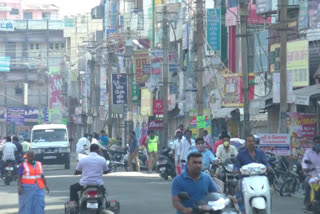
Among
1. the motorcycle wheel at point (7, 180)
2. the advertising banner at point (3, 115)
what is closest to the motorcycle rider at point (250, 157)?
the motorcycle wheel at point (7, 180)

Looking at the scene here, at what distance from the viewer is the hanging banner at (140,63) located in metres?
61.5

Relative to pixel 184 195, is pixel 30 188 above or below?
below

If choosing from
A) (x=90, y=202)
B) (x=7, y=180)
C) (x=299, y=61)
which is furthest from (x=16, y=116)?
(x=90, y=202)

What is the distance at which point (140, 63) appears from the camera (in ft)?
203

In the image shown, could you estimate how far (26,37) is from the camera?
124m

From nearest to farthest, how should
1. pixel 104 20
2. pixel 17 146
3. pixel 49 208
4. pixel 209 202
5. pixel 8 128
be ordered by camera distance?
pixel 209 202, pixel 49 208, pixel 17 146, pixel 104 20, pixel 8 128

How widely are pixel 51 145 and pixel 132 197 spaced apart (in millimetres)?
21539

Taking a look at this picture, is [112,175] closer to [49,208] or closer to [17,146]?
[17,146]

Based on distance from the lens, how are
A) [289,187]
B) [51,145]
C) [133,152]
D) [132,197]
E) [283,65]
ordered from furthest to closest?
[51,145], [133,152], [283,65], [132,197], [289,187]

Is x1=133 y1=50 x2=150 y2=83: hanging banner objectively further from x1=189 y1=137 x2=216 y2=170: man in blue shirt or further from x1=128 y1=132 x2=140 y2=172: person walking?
x1=189 y1=137 x2=216 y2=170: man in blue shirt

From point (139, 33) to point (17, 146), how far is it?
40412 millimetres

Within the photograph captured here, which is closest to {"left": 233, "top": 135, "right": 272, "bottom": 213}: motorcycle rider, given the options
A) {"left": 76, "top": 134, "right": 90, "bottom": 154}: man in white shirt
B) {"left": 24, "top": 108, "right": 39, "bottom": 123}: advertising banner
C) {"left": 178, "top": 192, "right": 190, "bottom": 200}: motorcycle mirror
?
{"left": 178, "top": 192, "right": 190, "bottom": 200}: motorcycle mirror

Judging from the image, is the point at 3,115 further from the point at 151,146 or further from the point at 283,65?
the point at 283,65

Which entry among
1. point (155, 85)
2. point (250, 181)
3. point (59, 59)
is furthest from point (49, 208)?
point (59, 59)
